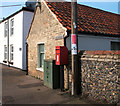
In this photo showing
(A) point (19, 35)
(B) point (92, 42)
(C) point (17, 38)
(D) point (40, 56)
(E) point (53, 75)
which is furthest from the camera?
(C) point (17, 38)

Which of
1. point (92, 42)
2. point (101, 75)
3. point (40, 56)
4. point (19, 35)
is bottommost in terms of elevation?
point (101, 75)

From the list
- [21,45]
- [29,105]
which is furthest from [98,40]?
[21,45]

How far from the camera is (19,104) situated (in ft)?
15.9

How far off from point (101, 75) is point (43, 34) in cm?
528

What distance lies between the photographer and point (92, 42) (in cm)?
780

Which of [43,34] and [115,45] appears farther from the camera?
[115,45]

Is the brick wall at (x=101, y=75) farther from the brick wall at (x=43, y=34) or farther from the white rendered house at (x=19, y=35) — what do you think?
the white rendered house at (x=19, y=35)

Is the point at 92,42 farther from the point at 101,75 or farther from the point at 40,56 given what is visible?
the point at 40,56

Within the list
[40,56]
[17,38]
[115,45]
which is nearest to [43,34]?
[40,56]

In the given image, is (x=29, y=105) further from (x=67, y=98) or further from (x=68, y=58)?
(x=68, y=58)

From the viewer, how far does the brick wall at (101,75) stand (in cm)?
428

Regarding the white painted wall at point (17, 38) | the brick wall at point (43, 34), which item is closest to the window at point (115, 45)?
the brick wall at point (43, 34)

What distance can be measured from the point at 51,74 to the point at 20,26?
8974 mm

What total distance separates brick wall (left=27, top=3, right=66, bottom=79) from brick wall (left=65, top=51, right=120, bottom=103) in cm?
207
